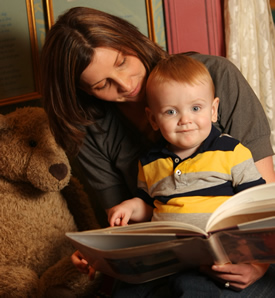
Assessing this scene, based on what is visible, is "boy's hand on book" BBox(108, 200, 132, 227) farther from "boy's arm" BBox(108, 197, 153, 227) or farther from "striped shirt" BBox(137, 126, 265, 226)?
"striped shirt" BBox(137, 126, 265, 226)

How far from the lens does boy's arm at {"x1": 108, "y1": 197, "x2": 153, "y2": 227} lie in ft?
3.99

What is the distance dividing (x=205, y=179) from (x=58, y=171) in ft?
2.25

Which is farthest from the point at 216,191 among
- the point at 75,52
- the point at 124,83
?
the point at 75,52

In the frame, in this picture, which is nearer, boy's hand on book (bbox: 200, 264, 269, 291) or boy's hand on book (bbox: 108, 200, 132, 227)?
boy's hand on book (bbox: 200, 264, 269, 291)

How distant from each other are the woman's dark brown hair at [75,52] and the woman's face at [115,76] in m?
0.02

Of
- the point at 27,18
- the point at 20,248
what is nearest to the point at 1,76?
the point at 27,18

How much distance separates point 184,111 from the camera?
113 centimetres

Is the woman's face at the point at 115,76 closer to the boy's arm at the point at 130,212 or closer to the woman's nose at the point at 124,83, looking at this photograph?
the woman's nose at the point at 124,83

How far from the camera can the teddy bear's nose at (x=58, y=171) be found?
5.16 feet

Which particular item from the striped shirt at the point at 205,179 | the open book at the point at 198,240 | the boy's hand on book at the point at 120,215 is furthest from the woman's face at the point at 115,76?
the open book at the point at 198,240

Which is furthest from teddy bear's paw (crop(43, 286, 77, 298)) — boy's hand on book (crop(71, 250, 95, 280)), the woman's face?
the woman's face

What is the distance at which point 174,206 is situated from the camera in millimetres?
1155

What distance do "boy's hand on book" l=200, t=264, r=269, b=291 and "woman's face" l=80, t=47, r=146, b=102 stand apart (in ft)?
1.99

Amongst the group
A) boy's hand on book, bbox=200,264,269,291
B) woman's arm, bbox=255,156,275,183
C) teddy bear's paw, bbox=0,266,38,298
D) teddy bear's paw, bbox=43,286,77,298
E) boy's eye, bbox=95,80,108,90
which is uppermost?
boy's eye, bbox=95,80,108,90
